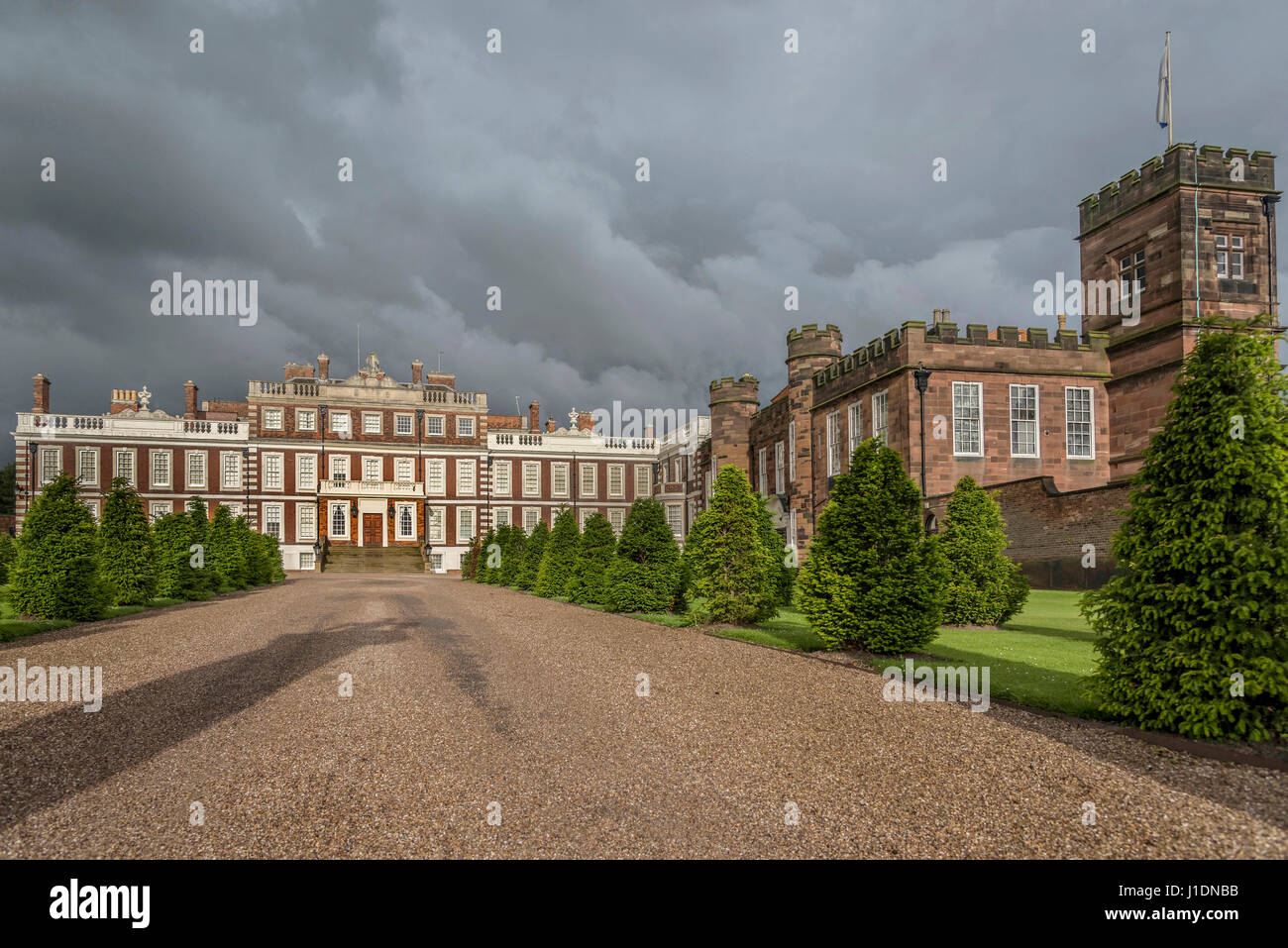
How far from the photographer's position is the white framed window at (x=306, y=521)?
161 feet

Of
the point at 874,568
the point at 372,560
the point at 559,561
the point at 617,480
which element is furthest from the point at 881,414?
the point at 372,560

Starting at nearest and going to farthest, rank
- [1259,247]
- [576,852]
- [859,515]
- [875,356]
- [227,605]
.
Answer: [576,852] < [859,515] < [227,605] < [1259,247] < [875,356]

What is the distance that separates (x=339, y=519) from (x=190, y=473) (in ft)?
32.8

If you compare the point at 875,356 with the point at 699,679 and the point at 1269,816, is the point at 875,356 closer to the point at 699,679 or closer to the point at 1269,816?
the point at 699,679

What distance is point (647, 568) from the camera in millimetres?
19047

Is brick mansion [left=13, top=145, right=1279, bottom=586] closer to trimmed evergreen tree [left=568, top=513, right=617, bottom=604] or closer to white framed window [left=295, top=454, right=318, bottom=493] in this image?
white framed window [left=295, top=454, right=318, bottom=493]

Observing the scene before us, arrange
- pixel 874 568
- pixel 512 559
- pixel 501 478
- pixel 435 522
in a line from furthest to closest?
pixel 501 478, pixel 435 522, pixel 512 559, pixel 874 568

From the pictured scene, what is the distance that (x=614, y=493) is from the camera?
57.2 metres

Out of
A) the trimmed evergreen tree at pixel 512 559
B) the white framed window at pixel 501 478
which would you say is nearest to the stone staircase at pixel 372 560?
the white framed window at pixel 501 478

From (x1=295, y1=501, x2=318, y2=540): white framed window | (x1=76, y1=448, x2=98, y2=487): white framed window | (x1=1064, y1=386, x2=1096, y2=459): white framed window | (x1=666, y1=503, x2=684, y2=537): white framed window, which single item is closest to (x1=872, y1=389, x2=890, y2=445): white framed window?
(x1=1064, y1=386, x2=1096, y2=459): white framed window

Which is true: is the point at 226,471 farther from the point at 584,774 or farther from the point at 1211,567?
the point at 1211,567

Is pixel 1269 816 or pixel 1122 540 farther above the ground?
pixel 1122 540

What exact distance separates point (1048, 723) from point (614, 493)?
50.5 m

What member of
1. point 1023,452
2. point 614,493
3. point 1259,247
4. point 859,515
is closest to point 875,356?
point 1023,452
